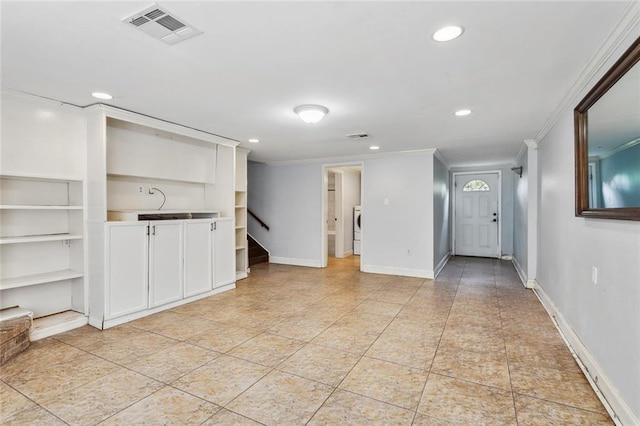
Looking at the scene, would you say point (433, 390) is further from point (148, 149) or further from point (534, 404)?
point (148, 149)

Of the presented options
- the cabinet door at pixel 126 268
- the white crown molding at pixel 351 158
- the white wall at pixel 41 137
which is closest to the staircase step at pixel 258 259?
the white crown molding at pixel 351 158

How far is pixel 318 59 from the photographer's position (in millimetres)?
2209

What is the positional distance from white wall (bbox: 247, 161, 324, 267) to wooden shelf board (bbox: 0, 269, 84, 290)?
13.5 feet

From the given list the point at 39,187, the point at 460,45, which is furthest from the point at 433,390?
the point at 39,187

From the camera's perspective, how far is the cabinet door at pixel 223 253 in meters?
4.57

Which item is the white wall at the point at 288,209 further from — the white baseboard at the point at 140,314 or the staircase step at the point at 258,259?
the white baseboard at the point at 140,314

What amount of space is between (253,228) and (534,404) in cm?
629

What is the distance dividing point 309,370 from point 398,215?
13.0 feet

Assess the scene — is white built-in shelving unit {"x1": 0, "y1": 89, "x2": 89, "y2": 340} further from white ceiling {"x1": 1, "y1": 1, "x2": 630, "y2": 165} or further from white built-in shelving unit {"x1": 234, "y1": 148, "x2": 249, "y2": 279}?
white built-in shelving unit {"x1": 234, "y1": 148, "x2": 249, "y2": 279}

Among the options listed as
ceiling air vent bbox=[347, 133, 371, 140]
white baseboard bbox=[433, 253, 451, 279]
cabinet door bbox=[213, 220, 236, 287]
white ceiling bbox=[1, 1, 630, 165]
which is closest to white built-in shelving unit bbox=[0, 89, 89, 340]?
white ceiling bbox=[1, 1, 630, 165]

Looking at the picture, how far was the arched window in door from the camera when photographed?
8070mm

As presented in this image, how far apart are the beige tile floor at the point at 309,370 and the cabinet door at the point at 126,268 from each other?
24 centimetres

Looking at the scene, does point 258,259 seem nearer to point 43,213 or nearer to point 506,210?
point 43,213

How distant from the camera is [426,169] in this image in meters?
5.64
